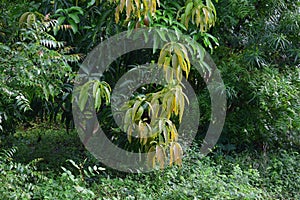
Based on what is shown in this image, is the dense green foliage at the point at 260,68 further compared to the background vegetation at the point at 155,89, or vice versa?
the dense green foliage at the point at 260,68

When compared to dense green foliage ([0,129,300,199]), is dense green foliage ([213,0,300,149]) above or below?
above

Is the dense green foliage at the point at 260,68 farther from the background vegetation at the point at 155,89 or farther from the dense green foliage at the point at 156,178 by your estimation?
the dense green foliage at the point at 156,178

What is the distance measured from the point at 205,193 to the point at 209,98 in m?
1.15

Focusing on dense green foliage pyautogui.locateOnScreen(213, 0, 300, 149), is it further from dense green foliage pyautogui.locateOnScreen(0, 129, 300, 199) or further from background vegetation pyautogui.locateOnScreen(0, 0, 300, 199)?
dense green foliage pyautogui.locateOnScreen(0, 129, 300, 199)

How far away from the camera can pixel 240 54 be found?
4004mm

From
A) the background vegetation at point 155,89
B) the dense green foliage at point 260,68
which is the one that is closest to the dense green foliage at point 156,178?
the background vegetation at point 155,89

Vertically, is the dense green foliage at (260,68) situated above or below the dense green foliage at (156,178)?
above

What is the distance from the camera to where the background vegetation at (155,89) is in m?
2.69

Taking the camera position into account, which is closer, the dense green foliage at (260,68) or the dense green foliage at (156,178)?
the dense green foliage at (156,178)

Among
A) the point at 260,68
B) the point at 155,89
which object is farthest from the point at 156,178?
the point at 260,68

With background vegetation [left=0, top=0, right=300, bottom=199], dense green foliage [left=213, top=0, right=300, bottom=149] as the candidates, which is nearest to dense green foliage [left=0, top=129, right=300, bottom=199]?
Answer: background vegetation [left=0, top=0, right=300, bottom=199]

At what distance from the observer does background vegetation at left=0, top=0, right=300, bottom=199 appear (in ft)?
8.82

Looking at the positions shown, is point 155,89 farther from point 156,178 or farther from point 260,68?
point 260,68

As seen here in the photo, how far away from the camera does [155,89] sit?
3500mm
